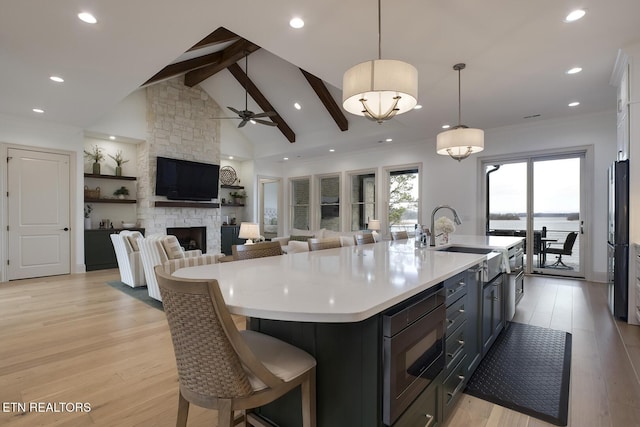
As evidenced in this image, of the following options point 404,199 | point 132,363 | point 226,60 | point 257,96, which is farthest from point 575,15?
point 257,96

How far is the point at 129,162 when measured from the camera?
7.49 meters

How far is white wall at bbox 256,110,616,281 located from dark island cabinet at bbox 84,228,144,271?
18.2 feet

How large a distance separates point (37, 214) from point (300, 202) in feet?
20.2

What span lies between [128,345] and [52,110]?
462cm

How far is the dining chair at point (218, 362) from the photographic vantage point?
0.99 m

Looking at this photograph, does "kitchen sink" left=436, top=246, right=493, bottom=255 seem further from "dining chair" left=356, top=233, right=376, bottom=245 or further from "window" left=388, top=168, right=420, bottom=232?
"window" left=388, top=168, right=420, bottom=232

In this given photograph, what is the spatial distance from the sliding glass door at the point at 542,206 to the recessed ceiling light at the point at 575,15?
384 cm

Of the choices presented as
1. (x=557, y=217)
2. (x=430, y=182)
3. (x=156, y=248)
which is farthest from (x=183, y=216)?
(x=557, y=217)

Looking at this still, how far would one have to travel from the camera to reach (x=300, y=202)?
9852 millimetres

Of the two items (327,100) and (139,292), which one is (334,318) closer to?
(139,292)

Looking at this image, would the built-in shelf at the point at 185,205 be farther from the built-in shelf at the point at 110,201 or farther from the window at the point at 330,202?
the window at the point at 330,202

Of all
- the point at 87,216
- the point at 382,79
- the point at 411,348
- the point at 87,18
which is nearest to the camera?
the point at 411,348

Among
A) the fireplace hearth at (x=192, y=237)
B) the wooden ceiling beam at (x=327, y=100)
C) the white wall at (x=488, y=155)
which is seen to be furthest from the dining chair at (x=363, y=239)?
the fireplace hearth at (x=192, y=237)

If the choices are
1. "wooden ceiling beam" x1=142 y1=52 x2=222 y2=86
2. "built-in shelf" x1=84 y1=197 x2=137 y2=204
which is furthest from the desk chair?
"built-in shelf" x1=84 y1=197 x2=137 y2=204
